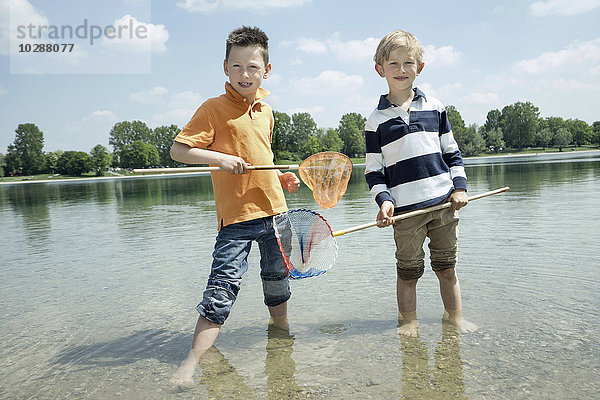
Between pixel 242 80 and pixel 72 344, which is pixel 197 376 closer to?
pixel 72 344

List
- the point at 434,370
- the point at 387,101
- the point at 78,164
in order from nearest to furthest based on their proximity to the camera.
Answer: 1. the point at 434,370
2. the point at 387,101
3. the point at 78,164

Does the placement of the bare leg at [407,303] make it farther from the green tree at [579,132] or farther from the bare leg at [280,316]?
the green tree at [579,132]

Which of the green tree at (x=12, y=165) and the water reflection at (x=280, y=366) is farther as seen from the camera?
the green tree at (x=12, y=165)

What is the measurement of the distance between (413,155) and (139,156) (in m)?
112

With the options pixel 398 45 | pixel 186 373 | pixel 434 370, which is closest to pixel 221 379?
pixel 186 373

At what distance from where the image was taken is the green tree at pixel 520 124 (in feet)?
368

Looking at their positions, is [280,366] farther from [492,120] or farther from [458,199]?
[492,120]

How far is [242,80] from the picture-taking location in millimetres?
3141

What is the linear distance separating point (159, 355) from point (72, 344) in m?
0.78

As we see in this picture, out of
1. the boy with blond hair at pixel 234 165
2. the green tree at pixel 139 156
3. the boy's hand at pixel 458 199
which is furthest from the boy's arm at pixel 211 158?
the green tree at pixel 139 156

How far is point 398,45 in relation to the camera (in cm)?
316

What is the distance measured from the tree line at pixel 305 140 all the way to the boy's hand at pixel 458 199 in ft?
303

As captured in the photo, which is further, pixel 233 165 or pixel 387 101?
pixel 387 101

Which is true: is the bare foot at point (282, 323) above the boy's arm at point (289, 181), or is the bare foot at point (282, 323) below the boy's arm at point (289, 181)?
below
